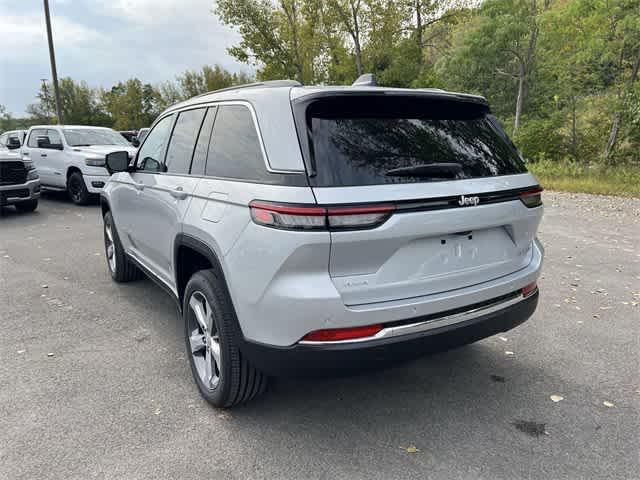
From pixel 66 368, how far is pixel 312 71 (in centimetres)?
3174

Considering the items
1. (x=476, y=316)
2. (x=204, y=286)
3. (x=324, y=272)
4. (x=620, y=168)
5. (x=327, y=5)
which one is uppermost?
(x=327, y=5)

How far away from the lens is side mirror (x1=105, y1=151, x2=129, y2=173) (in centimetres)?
416

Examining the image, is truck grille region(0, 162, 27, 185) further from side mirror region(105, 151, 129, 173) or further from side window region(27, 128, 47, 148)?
side mirror region(105, 151, 129, 173)

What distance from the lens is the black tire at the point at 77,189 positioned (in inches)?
422

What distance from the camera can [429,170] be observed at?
2.28 meters

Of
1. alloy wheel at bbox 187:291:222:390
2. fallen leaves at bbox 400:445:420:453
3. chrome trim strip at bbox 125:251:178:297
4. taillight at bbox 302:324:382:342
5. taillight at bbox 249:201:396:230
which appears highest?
taillight at bbox 249:201:396:230

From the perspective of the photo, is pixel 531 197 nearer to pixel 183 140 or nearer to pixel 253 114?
pixel 253 114

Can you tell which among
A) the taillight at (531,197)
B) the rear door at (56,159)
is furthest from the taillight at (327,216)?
the rear door at (56,159)

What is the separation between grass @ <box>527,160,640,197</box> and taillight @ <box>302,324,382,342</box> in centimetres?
1198

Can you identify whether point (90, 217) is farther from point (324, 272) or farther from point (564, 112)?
point (564, 112)

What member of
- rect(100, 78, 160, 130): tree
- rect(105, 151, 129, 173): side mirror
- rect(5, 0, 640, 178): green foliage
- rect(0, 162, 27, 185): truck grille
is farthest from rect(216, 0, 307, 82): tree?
rect(100, 78, 160, 130): tree

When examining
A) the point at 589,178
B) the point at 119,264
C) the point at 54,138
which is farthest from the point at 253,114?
the point at 589,178

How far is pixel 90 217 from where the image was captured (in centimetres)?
952

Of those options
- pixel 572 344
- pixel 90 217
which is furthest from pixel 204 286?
pixel 90 217
